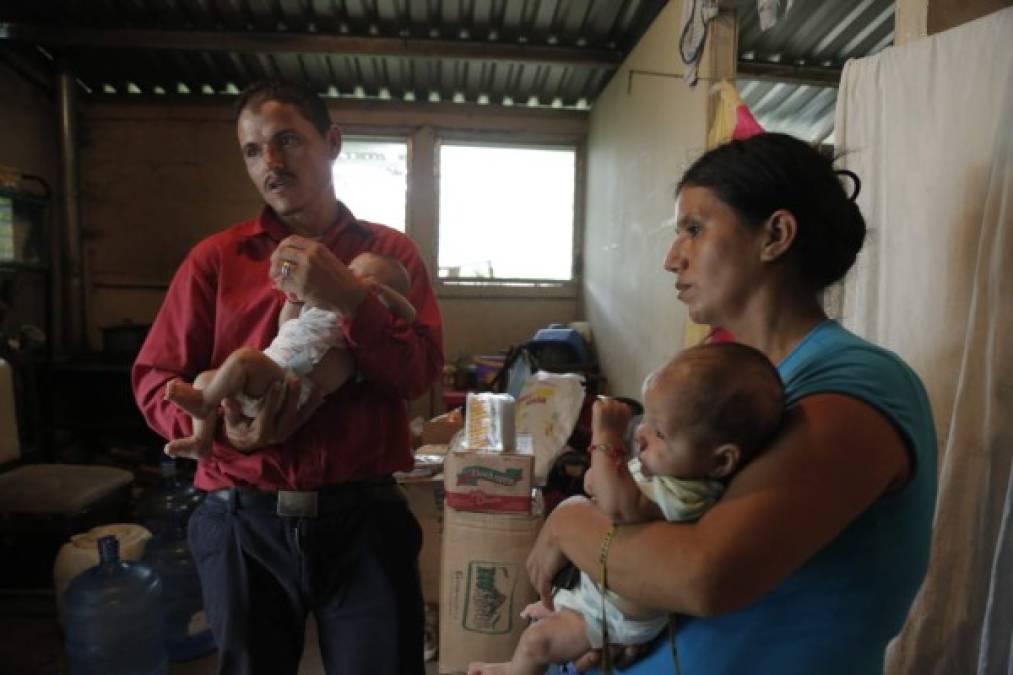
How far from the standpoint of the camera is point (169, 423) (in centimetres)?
122

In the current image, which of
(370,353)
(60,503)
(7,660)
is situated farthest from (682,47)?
(7,660)

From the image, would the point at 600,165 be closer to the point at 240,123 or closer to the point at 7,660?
the point at 240,123

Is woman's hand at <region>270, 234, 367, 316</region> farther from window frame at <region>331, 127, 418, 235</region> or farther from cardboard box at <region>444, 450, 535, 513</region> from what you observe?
window frame at <region>331, 127, 418, 235</region>

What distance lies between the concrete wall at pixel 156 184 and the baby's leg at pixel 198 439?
14.6 ft

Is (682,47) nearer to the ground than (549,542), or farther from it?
farther from it

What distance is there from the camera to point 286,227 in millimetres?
1366

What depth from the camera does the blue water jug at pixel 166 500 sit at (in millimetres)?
3287

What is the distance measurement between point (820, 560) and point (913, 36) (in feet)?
4.41

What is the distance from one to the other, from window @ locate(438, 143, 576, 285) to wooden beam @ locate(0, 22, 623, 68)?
1121mm

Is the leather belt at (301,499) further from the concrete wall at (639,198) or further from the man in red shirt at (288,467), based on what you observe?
the concrete wall at (639,198)

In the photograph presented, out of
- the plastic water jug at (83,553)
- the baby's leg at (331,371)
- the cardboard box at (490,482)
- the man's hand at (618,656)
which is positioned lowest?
the plastic water jug at (83,553)

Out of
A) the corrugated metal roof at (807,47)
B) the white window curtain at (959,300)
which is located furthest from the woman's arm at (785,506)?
the corrugated metal roof at (807,47)

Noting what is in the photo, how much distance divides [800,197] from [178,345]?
1.22 m

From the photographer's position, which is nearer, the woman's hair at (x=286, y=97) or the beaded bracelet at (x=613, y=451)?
the beaded bracelet at (x=613, y=451)
